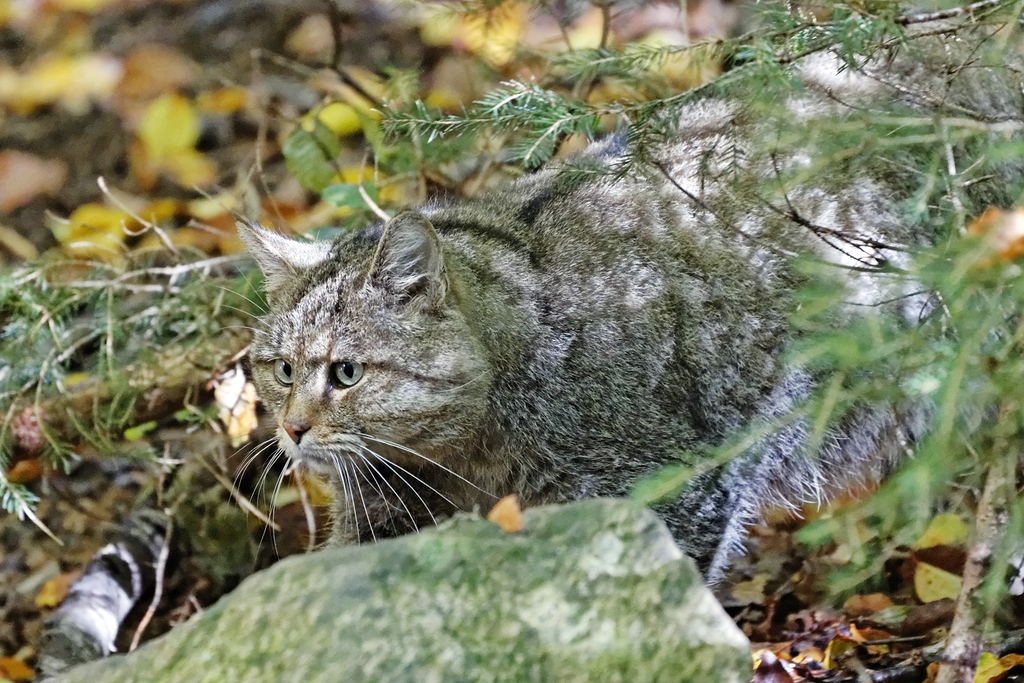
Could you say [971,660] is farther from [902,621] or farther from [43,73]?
[43,73]

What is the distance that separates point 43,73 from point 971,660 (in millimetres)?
5872

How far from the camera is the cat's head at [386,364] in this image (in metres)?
2.68

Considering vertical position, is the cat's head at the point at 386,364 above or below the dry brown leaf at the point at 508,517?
below

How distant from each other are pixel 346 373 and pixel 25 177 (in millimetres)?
3789

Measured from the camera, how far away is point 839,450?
3102 mm

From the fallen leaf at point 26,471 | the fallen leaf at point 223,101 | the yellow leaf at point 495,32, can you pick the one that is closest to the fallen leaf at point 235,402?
the fallen leaf at point 26,471

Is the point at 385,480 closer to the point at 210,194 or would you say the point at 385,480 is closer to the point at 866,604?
the point at 866,604

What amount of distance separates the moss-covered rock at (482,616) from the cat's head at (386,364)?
0.77 m

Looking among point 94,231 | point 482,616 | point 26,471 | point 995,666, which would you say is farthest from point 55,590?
point 995,666

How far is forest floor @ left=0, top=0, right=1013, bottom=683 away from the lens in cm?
327

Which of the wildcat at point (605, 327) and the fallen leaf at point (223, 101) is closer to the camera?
the wildcat at point (605, 327)

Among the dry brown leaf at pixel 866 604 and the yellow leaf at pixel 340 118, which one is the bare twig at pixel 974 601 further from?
the yellow leaf at pixel 340 118

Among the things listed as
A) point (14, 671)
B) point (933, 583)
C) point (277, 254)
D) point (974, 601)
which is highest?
point (277, 254)

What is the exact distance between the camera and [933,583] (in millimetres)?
3143
